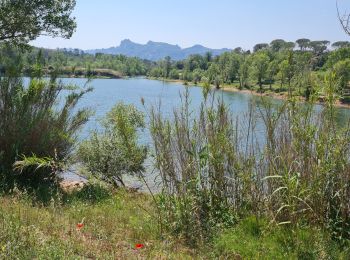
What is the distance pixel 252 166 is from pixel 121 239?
223 centimetres

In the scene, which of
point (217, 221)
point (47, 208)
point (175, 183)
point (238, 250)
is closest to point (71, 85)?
point (47, 208)

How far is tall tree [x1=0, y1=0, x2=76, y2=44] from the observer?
945 centimetres

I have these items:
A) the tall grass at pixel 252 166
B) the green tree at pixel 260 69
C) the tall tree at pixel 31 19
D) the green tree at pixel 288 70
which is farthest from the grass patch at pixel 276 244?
the tall tree at pixel 31 19

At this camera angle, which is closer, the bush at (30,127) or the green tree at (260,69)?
the bush at (30,127)

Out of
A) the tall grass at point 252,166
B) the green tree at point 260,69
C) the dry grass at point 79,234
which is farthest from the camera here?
the green tree at point 260,69

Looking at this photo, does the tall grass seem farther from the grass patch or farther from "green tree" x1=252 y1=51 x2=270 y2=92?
"green tree" x1=252 y1=51 x2=270 y2=92

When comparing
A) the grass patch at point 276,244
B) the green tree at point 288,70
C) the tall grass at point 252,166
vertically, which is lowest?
the grass patch at point 276,244

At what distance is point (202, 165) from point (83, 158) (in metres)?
5.11

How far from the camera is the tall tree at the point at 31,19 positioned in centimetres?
945

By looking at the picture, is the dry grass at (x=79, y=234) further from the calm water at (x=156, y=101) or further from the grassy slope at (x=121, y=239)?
the calm water at (x=156, y=101)

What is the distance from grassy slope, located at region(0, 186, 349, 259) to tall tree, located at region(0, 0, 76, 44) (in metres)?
4.65

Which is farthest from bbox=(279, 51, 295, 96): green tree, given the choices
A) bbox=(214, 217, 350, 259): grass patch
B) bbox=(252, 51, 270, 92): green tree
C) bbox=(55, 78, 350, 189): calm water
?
bbox=(214, 217, 350, 259): grass patch

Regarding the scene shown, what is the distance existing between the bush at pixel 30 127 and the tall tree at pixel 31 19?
196 cm

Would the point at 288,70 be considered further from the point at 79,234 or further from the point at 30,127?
the point at 30,127
